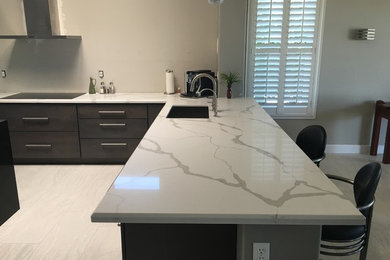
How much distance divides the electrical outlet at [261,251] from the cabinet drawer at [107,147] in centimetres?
290

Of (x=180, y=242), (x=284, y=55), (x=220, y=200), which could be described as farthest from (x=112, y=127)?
(x=220, y=200)

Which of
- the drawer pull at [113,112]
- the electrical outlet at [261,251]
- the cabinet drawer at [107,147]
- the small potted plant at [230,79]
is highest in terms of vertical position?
the small potted plant at [230,79]

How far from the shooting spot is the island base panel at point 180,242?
152cm

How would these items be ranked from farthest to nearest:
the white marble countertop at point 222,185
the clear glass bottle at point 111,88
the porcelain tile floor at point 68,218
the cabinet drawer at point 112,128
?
1. the clear glass bottle at point 111,88
2. the cabinet drawer at point 112,128
3. the porcelain tile floor at point 68,218
4. the white marble countertop at point 222,185

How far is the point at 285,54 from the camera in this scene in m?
4.28

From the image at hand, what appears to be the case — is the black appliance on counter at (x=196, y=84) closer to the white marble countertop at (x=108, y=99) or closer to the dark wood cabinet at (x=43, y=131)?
the white marble countertop at (x=108, y=99)

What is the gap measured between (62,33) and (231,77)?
86.6 inches

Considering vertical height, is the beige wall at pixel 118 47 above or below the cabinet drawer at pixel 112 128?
above

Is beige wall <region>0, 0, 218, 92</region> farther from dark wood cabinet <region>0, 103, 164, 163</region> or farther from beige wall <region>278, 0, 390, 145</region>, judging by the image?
beige wall <region>278, 0, 390, 145</region>

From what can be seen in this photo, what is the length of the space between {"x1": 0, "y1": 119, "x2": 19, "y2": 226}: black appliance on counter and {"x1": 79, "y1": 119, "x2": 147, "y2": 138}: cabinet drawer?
3.92 ft

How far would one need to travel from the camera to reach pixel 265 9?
4.14 m

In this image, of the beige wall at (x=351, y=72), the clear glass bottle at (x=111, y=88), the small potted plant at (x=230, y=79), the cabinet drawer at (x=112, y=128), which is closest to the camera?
the small potted plant at (x=230, y=79)

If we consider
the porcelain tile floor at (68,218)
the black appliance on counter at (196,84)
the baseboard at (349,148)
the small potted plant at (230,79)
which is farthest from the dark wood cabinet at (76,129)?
the baseboard at (349,148)

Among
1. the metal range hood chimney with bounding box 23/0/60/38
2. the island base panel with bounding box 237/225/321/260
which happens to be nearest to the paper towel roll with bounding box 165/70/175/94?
the metal range hood chimney with bounding box 23/0/60/38
